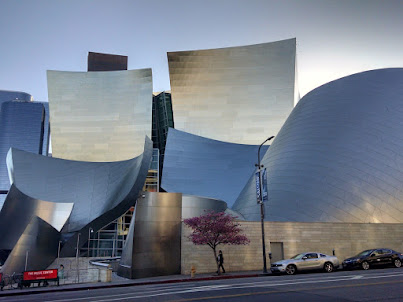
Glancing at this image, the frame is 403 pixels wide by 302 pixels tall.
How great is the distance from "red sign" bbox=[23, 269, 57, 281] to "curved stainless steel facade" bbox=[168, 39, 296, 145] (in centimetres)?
3390

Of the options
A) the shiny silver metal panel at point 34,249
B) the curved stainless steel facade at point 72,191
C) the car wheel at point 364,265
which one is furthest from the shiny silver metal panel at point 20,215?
the car wheel at point 364,265

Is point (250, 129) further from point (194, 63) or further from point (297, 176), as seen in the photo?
point (297, 176)

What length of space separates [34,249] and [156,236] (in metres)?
11.3

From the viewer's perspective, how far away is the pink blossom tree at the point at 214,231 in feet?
55.9

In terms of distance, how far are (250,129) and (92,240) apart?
2582 centimetres

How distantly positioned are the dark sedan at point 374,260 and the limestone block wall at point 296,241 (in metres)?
3.85

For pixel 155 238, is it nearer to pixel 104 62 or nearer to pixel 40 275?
pixel 40 275

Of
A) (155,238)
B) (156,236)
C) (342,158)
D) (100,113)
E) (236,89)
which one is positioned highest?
(236,89)

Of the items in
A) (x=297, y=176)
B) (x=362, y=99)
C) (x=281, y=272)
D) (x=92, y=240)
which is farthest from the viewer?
(x=92, y=240)

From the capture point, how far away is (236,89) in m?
50.2

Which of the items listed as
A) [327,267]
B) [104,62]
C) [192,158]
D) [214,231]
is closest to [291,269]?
[327,267]

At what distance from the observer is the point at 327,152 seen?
24.2 m

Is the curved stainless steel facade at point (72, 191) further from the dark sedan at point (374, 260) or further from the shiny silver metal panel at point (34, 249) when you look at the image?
the dark sedan at point (374, 260)

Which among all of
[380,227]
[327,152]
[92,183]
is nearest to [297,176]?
[327,152]
